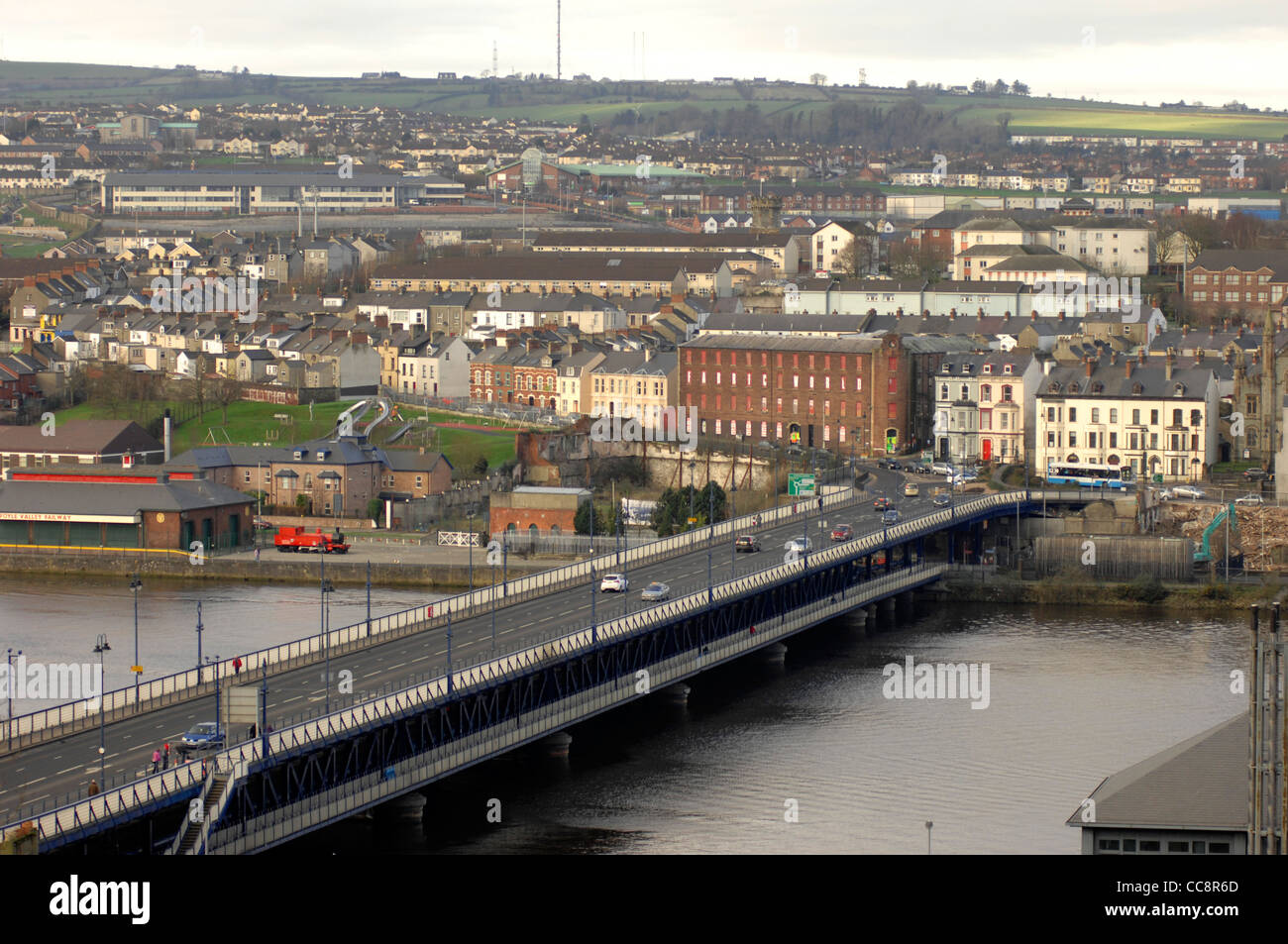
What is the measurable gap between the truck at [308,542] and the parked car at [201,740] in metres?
22.5

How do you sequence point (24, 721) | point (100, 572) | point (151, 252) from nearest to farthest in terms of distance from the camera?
point (24, 721), point (100, 572), point (151, 252)

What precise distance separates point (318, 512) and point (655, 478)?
814 cm

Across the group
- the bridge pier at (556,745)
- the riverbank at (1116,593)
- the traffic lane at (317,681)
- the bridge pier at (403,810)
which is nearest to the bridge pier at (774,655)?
the traffic lane at (317,681)

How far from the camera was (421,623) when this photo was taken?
109 ft

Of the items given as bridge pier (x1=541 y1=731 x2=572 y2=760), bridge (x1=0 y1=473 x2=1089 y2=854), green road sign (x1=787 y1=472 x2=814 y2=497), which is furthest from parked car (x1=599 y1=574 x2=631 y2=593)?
green road sign (x1=787 y1=472 x2=814 y2=497)

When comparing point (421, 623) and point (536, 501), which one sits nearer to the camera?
point (421, 623)

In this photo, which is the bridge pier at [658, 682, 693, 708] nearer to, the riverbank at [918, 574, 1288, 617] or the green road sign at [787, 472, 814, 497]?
the riverbank at [918, 574, 1288, 617]

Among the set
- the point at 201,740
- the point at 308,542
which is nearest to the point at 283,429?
the point at 308,542

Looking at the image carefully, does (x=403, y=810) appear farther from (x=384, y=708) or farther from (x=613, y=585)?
(x=613, y=585)

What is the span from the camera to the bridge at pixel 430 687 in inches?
899
